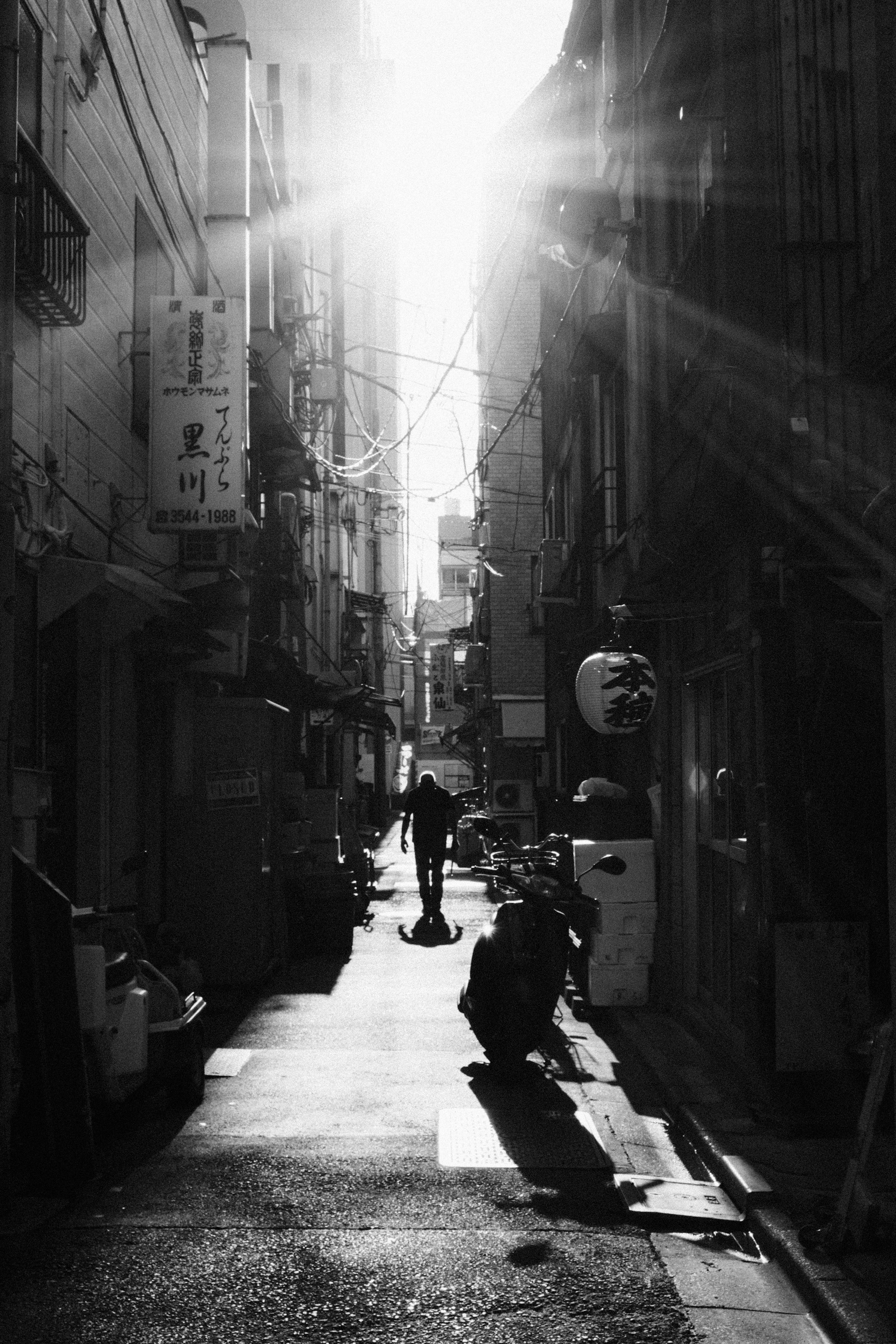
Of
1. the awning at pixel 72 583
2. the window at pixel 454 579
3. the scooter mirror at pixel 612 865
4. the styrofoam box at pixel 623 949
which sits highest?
the window at pixel 454 579

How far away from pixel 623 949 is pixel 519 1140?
352 centimetres

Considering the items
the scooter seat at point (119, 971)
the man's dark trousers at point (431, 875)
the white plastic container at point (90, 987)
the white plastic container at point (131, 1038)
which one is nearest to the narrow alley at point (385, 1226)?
the white plastic container at point (131, 1038)

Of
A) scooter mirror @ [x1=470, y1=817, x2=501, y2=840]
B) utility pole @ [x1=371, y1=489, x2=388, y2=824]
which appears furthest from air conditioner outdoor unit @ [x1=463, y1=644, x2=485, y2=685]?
scooter mirror @ [x1=470, y1=817, x2=501, y2=840]

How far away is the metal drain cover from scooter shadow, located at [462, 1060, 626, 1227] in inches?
0.4

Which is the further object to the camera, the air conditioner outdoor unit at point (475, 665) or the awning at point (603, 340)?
the air conditioner outdoor unit at point (475, 665)

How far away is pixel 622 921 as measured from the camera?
33.5 ft

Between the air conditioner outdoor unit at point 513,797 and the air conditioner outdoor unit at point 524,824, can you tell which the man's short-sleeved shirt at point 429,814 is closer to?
the air conditioner outdoor unit at point 524,824

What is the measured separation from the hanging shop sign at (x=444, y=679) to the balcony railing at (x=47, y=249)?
135 ft

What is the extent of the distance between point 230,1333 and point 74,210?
755 cm

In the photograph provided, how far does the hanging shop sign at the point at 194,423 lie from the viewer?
12.0 m

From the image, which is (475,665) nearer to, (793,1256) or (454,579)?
(793,1256)

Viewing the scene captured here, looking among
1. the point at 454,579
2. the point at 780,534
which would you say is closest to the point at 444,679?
the point at 780,534

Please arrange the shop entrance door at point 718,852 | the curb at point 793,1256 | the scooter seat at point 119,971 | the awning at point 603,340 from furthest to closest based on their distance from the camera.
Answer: the awning at point 603,340
the shop entrance door at point 718,852
the scooter seat at point 119,971
the curb at point 793,1256

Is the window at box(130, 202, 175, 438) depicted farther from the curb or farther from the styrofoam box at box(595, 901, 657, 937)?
the curb
